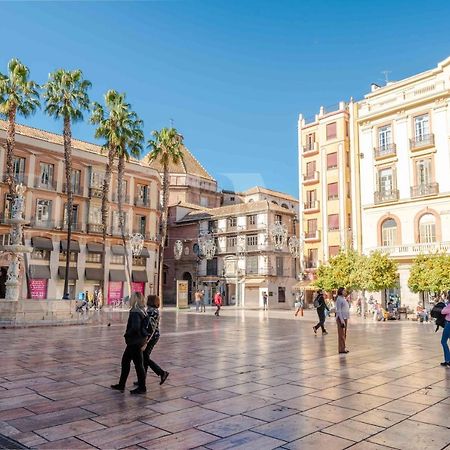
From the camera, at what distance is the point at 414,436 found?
4.94m

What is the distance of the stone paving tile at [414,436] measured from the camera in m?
4.65

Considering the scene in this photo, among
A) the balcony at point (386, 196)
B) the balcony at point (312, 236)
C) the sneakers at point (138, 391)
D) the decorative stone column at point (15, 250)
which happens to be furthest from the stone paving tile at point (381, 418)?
the balcony at point (312, 236)

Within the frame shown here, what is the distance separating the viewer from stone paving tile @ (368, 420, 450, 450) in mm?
4648

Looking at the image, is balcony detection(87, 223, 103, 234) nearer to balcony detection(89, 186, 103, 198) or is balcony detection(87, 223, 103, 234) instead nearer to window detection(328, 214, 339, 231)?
balcony detection(89, 186, 103, 198)

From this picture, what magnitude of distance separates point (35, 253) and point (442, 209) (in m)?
32.2

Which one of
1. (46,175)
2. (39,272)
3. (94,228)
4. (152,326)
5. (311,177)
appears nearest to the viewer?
(152,326)

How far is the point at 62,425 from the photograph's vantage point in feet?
17.3

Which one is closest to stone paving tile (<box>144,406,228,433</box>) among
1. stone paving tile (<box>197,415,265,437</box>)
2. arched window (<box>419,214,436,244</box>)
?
stone paving tile (<box>197,415,265,437</box>)

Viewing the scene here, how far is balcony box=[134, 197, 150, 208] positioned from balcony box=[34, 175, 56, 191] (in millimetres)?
8613

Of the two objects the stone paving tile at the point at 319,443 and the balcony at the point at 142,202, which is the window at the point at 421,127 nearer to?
the balcony at the point at 142,202

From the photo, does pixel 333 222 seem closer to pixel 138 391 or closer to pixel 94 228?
pixel 94 228

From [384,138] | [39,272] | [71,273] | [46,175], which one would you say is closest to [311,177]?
[384,138]

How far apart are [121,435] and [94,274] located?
38183mm

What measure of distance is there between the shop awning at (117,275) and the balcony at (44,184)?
9.31 metres
